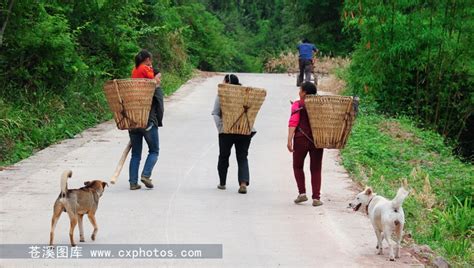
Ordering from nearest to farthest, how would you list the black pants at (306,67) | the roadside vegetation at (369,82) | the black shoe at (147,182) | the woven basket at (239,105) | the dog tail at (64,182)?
the dog tail at (64,182), the woven basket at (239,105), the black shoe at (147,182), the roadside vegetation at (369,82), the black pants at (306,67)

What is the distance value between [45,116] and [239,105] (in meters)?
7.40

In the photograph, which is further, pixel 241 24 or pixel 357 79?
pixel 241 24

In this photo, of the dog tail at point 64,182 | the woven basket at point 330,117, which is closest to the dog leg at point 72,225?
the dog tail at point 64,182

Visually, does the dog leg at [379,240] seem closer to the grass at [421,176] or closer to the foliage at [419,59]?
the grass at [421,176]

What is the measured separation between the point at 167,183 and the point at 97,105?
8.87 meters

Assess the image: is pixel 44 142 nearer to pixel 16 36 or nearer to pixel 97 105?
pixel 16 36

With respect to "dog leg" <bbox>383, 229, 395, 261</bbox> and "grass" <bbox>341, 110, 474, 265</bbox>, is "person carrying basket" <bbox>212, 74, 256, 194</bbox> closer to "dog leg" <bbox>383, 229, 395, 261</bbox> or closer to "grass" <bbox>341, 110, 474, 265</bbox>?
"grass" <bbox>341, 110, 474, 265</bbox>

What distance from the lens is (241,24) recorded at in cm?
6431

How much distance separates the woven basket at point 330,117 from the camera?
11.4m

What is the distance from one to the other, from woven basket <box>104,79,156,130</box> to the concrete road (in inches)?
39.7

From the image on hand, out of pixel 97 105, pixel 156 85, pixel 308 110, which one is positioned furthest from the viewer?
pixel 97 105

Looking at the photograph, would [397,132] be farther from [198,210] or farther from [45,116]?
[198,210]

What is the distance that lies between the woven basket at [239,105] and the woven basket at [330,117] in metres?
1.10

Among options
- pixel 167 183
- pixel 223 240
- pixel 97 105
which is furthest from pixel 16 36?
pixel 223 240
